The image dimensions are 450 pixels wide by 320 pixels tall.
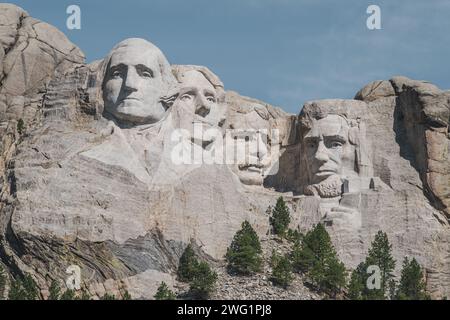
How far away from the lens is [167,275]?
4191 centimetres

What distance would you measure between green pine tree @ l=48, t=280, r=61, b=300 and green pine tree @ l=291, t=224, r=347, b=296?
17.5 feet

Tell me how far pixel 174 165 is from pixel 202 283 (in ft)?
11.3

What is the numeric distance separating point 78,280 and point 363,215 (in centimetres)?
715

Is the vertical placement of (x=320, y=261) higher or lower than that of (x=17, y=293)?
higher

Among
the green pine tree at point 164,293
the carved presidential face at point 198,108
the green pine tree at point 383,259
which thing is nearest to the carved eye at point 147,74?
the carved presidential face at point 198,108

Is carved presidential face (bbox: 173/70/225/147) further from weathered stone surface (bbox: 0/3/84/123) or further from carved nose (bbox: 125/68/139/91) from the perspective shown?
weathered stone surface (bbox: 0/3/84/123)

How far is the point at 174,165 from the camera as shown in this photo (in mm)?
43594

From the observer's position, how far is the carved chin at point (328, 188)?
4525 cm

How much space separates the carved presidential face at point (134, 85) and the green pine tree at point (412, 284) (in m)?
6.40

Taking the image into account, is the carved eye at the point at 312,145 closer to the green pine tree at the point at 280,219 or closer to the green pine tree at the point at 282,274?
the green pine tree at the point at 280,219

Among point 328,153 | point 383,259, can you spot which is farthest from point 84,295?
point 328,153

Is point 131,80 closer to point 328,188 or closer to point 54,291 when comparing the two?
point 328,188

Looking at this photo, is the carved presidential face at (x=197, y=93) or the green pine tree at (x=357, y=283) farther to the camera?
the carved presidential face at (x=197, y=93)
